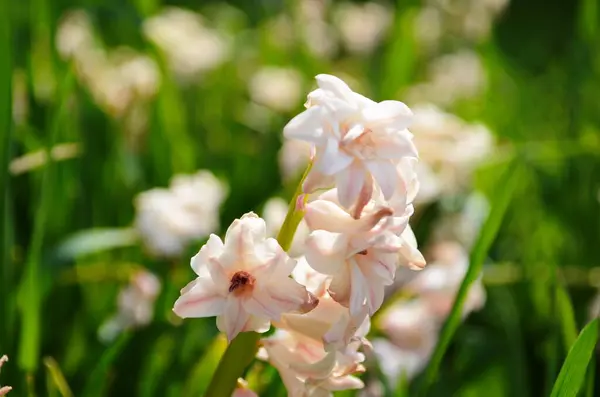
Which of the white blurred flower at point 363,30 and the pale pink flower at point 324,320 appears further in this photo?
the white blurred flower at point 363,30

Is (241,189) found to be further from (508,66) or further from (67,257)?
(508,66)

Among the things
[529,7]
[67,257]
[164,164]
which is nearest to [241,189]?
[164,164]

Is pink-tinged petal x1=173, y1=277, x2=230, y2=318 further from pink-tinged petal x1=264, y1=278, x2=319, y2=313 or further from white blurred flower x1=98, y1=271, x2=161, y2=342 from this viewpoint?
white blurred flower x1=98, y1=271, x2=161, y2=342

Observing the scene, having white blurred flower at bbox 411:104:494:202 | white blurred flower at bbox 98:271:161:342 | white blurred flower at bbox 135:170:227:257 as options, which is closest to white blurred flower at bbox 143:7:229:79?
white blurred flower at bbox 411:104:494:202

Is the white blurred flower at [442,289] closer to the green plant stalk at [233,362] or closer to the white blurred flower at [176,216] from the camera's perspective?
the white blurred flower at [176,216]

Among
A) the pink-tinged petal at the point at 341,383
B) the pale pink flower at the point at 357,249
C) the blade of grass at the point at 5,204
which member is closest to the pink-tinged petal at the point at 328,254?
the pale pink flower at the point at 357,249

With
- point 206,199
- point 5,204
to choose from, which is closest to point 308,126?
point 5,204

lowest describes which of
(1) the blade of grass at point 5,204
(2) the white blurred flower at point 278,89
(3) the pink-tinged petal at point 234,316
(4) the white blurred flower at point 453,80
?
(4) the white blurred flower at point 453,80
